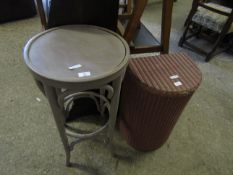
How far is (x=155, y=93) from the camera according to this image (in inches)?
39.5

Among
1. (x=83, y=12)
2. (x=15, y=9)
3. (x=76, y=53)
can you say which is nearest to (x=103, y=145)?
(x=76, y=53)

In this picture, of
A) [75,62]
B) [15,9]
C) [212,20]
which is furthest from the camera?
[15,9]

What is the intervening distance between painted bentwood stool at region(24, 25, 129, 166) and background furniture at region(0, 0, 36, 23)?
1852mm

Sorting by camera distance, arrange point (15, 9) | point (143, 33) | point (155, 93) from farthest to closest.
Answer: point (15, 9)
point (143, 33)
point (155, 93)

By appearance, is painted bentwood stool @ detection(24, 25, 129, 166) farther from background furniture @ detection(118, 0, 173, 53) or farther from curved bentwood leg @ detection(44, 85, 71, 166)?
background furniture @ detection(118, 0, 173, 53)

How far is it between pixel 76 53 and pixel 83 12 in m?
0.28

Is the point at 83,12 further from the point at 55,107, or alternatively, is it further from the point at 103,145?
the point at 103,145

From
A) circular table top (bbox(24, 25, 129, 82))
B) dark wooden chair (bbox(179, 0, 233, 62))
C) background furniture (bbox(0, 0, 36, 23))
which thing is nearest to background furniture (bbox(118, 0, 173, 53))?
circular table top (bbox(24, 25, 129, 82))

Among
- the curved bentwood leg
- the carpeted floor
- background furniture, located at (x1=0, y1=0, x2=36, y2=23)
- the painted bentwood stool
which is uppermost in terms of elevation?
the painted bentwood stool

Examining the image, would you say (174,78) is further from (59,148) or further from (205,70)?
(205,70)

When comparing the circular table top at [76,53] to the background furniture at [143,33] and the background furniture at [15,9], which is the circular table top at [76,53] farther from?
the background furniture at [15,9]

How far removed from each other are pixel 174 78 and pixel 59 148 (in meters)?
0.89

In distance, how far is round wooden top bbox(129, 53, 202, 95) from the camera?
1006 millimetres

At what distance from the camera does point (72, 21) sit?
108 centimetres
